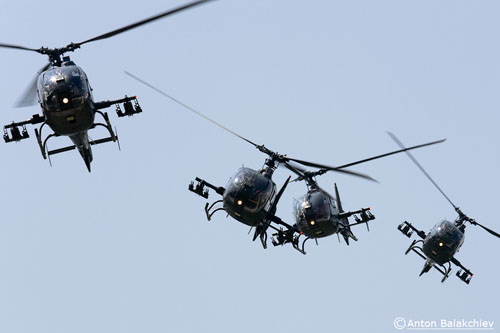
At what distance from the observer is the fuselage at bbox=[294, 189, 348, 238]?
6366cm

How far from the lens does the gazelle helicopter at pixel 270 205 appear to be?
193 feet

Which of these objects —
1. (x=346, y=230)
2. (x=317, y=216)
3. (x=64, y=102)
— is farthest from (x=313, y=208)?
(x=64, y=102)

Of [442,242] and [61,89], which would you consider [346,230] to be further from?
[61,89]

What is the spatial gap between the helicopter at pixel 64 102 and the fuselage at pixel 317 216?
53.3 ft

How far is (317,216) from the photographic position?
2504 inches

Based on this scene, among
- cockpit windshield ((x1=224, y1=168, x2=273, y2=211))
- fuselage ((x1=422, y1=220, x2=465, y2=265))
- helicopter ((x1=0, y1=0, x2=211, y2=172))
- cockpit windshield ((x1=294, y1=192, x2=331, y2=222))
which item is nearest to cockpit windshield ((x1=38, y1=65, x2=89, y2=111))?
helicopter ((x1=0, y1=0, x2=211, y2=172))

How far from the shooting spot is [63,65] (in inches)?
2073

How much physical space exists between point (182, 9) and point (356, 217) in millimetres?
27817

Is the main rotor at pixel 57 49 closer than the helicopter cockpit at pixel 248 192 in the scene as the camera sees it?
Yes

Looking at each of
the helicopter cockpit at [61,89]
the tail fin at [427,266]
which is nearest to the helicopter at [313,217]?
the tail fin at [427,266]

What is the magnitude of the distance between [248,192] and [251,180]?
95 centimetres

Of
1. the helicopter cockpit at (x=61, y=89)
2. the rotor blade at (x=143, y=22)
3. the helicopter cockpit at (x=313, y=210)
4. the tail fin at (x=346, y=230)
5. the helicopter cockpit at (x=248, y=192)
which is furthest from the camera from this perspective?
the tail fin at (x=346, y=230)

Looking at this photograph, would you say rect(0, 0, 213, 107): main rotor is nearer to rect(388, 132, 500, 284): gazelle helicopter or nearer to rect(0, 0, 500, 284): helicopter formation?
rect(0, 0, 500, 284): helicopter formation

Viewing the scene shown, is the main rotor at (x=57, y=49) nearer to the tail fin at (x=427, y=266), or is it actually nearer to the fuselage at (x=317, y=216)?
the fuselage at (x=317, y=216)
